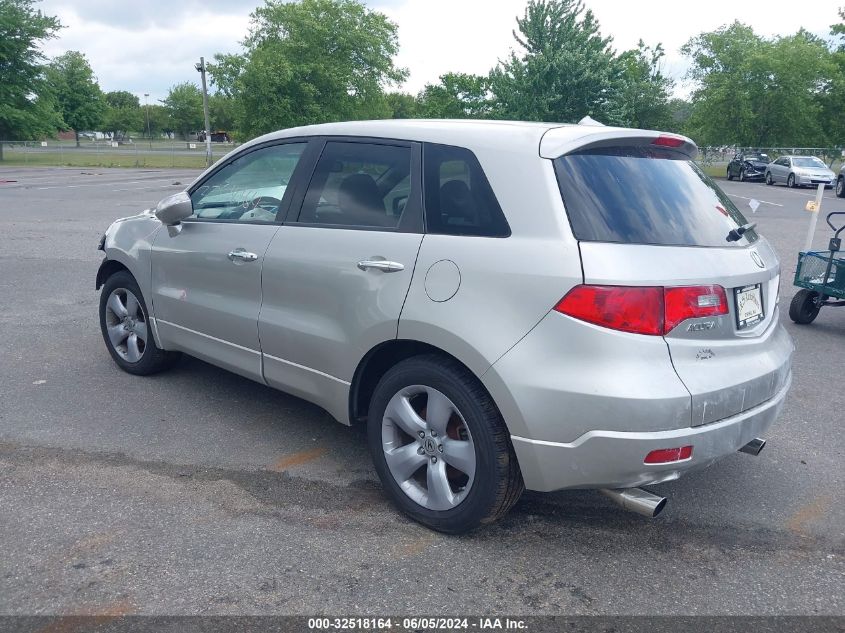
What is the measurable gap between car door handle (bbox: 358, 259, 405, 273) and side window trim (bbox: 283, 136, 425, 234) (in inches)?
6.6

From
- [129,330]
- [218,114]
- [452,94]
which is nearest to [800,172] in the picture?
[452,94]

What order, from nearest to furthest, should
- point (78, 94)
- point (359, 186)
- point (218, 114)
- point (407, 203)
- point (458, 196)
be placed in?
point (458, 196), point (407, 203), point (359, 186), point (78, 94), point (218, 114)

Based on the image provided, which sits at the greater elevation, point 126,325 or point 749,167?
point 749,167

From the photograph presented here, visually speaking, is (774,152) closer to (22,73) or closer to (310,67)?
(310,67)

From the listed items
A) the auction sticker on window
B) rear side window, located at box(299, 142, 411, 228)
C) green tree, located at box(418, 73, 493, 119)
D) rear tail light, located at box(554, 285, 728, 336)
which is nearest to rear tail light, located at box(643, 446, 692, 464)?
rear tail light, located at box(554, 285, 728, 336)

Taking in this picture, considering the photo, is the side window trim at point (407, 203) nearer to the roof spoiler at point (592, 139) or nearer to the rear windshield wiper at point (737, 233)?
the roof spoiler at point (592, 139)

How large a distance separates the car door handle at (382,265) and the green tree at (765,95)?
49323 millimetres

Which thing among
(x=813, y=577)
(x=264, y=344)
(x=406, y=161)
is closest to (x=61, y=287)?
(x=264, y=344)

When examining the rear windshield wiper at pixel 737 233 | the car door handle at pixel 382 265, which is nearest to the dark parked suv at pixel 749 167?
the rear windshield wiper at pixel 737 233

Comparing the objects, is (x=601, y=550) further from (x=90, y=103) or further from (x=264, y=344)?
(x=90, y=103)

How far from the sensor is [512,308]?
294cm

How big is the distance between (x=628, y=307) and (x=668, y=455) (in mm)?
586

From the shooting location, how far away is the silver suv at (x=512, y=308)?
282 cm

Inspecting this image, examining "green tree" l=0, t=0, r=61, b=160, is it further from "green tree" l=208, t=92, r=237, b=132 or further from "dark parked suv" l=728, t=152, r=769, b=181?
"dark parked suv" l=728, t=152, r=769, b=181
